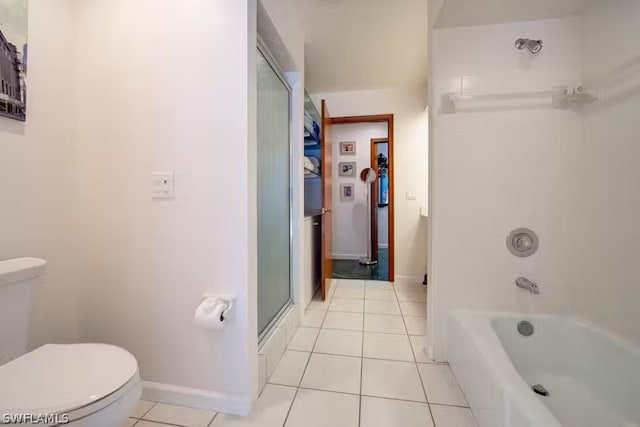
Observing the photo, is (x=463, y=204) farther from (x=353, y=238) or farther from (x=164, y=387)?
(x=353, y=238)

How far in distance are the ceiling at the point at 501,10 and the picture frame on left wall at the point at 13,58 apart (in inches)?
78.2

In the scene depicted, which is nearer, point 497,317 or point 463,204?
point 497,317

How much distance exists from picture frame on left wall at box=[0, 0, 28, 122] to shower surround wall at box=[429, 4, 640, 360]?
2.03 meters

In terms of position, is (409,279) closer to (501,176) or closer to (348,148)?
(501,176)

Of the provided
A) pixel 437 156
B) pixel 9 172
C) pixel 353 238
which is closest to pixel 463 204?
pixel 437 156

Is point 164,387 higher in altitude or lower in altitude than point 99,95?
lower

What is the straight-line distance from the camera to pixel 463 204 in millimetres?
1609

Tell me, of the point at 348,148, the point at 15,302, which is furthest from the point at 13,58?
the point at 348,148

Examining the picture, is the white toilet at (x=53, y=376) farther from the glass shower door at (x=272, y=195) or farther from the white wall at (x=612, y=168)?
the white wall at (x=612, y=168)

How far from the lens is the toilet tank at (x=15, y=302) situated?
3.09ft

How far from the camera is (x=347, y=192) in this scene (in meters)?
4.78

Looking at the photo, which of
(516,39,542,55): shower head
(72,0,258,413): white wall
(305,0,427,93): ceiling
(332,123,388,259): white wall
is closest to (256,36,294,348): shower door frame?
(72,0,258,413): white wall

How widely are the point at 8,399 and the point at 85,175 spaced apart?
996 mm

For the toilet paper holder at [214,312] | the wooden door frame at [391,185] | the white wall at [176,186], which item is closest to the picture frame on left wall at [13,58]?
the white wall at [176,186]
